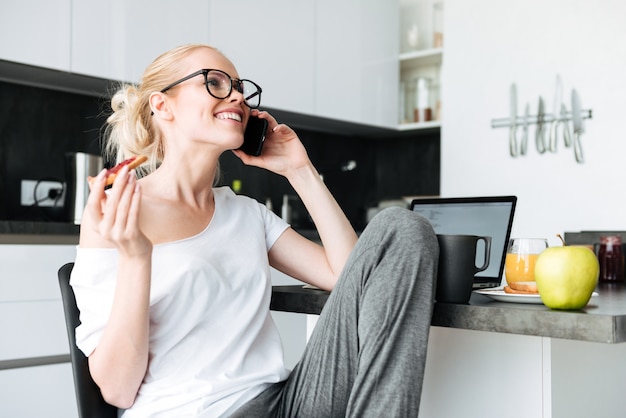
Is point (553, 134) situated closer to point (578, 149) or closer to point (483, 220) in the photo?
point (578, 149)

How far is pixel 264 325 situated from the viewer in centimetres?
144

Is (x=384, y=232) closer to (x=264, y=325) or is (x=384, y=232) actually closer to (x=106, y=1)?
(x=264, y=325)

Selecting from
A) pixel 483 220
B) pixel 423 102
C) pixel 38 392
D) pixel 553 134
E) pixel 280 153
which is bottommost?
pixel 38 392

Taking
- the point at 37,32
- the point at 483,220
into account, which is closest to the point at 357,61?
the point at 37,32

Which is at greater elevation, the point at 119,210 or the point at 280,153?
the point at 280,153

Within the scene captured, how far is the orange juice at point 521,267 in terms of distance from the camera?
4.49ft

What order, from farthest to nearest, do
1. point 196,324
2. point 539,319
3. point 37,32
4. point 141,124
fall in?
point 37,32 → point 141,124 → point 196,324 → point 539,319

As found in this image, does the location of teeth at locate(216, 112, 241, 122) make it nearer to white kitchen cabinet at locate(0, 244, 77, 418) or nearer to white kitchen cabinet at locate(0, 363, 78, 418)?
white kitchen cabinet at locate(0, 244, 77, 418)

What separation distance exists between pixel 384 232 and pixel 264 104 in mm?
2434

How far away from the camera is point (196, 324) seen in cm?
130

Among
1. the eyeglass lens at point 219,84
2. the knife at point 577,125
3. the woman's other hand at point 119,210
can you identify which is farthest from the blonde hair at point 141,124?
the knife at point 577,125

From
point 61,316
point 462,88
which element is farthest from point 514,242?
point 462,88

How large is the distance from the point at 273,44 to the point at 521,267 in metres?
2.45

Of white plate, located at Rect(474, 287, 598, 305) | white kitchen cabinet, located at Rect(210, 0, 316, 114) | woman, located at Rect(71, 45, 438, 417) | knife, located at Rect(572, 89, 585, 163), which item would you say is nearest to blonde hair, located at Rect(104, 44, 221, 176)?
woman, located at Rect(71, 45, 438, 417)
